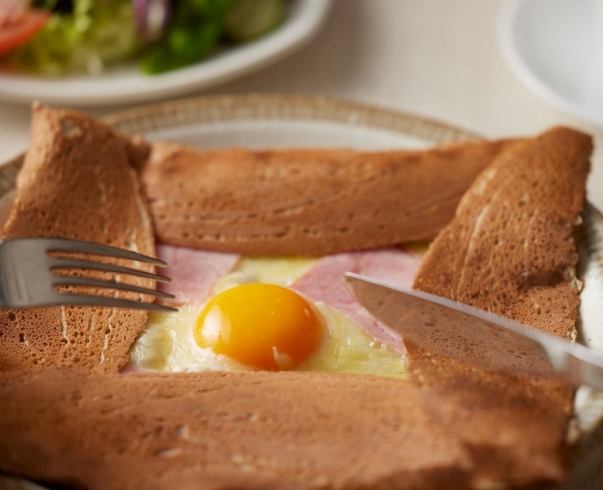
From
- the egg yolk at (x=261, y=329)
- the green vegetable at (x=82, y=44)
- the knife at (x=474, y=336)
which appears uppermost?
the green vegetable at (x=82, y=44)

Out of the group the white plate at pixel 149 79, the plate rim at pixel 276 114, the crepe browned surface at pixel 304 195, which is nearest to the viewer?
the crepe browned surface at pixel 304 195

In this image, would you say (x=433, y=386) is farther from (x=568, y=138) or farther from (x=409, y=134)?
(x=409, y=134)

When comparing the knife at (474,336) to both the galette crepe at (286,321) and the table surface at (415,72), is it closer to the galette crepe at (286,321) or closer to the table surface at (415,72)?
the galette crepe at (286,321)

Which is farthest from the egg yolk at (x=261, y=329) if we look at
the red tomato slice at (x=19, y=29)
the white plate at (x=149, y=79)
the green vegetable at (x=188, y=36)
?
the red tomato slice at (x=19, y=29)

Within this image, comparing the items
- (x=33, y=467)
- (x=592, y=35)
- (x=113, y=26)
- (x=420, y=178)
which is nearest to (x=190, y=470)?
(x=33, y=467)

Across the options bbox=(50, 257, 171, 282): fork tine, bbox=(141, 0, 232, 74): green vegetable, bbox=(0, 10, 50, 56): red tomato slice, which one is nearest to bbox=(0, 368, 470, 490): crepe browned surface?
bbox=(50, 257, 171, 282): fork tine

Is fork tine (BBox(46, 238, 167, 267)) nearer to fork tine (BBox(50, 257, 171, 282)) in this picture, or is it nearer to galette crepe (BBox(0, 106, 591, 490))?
fork tine (BBox(50, 257, 171, 282))

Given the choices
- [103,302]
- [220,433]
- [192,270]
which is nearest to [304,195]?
[192,270]

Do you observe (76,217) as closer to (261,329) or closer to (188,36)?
(261,329)
